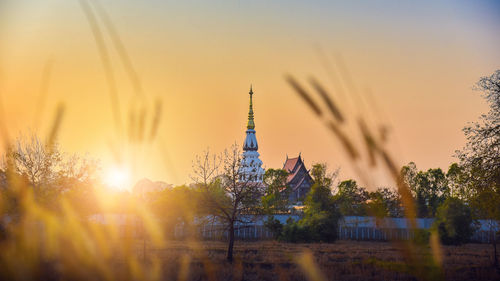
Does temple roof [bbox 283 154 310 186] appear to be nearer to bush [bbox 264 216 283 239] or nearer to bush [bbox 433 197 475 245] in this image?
bush [bbox 264 216 283 239]

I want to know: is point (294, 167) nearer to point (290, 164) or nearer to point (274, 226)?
point (290, 164)

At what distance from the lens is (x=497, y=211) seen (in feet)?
74.6

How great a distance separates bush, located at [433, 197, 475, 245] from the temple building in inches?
2024

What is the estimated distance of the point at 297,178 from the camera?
344 ft

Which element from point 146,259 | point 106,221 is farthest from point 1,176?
point 106,221

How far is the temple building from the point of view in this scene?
99.4m

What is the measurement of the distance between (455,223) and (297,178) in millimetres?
59900

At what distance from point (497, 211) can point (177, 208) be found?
3246 centimetres

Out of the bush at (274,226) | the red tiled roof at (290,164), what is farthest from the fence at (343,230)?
the red tiled roof at (290,164)

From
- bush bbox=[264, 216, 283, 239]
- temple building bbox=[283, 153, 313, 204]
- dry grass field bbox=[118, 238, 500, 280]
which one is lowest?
dry grass field bbox=[118, 238, 500, 280]

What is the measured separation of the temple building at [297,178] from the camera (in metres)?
99.4

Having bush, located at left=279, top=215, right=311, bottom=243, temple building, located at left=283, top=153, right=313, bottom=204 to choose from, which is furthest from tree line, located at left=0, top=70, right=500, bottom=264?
temple building, located at left=283, top=153, right=313, bottom=204

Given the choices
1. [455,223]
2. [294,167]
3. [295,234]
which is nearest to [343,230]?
[295,234]

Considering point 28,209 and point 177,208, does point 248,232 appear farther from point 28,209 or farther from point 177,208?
point 28,209
